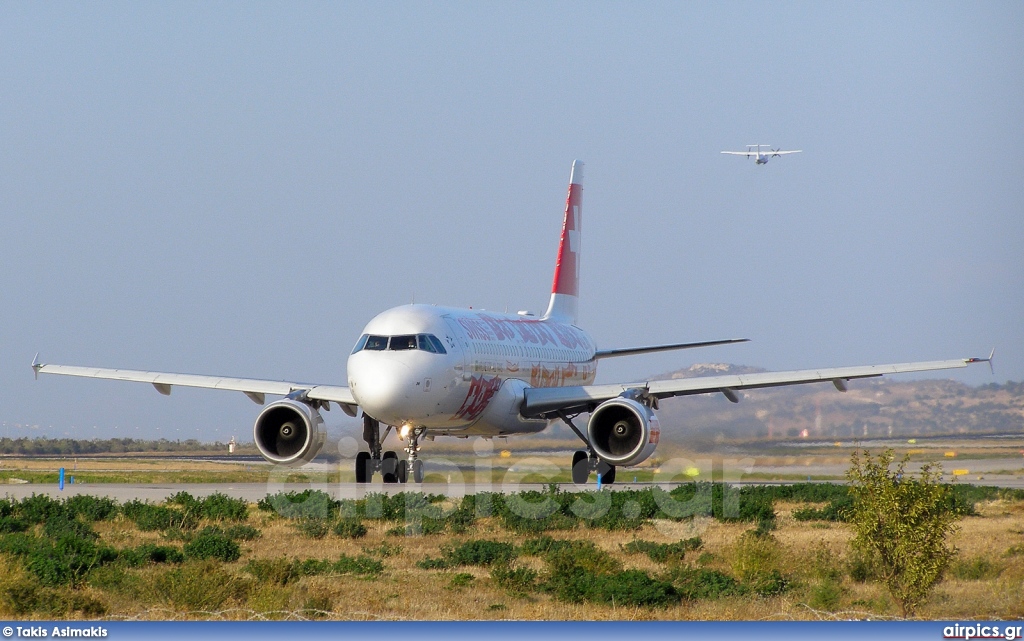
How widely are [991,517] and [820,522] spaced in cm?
319

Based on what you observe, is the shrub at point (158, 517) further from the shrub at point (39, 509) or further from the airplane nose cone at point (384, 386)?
the airplane nose cone at point (384, 386)

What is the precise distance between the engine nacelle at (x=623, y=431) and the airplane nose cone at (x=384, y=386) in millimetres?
4516

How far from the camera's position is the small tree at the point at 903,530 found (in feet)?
46.3

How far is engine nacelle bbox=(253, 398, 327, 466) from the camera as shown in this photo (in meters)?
29.2

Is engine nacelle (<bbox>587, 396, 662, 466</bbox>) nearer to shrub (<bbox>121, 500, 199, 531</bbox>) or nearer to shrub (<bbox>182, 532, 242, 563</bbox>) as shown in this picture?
shrub (<bbox>121, 500, 199, 531</bbox>)

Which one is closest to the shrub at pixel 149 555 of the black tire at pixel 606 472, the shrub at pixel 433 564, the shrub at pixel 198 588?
the shrub at pixel 198 588

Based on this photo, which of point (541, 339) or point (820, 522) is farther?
point (541, 339)

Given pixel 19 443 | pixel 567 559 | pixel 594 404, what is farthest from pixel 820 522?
pixel 19 443

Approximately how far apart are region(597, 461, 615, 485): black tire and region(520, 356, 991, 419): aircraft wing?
1.53m

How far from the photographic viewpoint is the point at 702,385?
30.2m

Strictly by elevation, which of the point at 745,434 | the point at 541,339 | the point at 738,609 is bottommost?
the point at 738,609

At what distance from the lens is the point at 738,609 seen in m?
14.0

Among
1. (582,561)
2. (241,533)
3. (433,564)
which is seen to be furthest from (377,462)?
(582,561)

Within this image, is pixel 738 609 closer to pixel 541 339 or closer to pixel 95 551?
pixel 95 551
